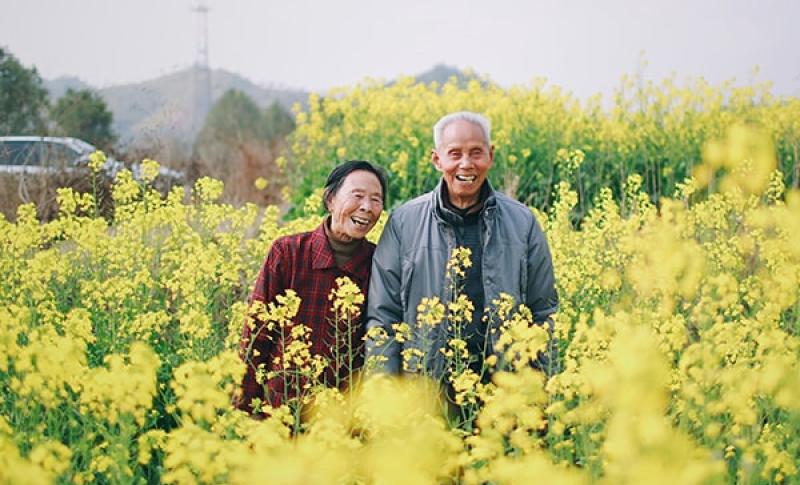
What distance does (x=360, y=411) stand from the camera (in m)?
3.14

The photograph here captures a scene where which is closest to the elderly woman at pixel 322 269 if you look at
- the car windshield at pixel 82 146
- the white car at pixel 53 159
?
the white car at pixel 53 159

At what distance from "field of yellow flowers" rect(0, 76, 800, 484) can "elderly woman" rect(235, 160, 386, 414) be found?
171 millimetres

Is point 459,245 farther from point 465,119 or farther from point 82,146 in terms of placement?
point 82,146

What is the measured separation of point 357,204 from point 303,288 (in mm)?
489

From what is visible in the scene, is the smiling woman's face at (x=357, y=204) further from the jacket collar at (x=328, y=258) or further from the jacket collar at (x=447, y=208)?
the jacket collar at (x=447, y=208)

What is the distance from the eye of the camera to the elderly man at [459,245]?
3.81 m

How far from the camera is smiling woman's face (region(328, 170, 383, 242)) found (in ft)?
12.5

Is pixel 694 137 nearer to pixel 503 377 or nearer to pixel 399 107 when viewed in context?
pixel 399 107

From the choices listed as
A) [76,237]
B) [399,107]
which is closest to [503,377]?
[76,237]

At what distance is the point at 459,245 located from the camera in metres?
3.93

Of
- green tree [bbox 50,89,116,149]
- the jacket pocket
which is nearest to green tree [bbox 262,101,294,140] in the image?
green tree [bbox 50,89,116,149]

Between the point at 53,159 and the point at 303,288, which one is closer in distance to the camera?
the point at 303,288

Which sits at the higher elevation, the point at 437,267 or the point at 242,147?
the point at 242,147

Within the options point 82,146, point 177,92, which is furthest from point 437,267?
point 177,92
